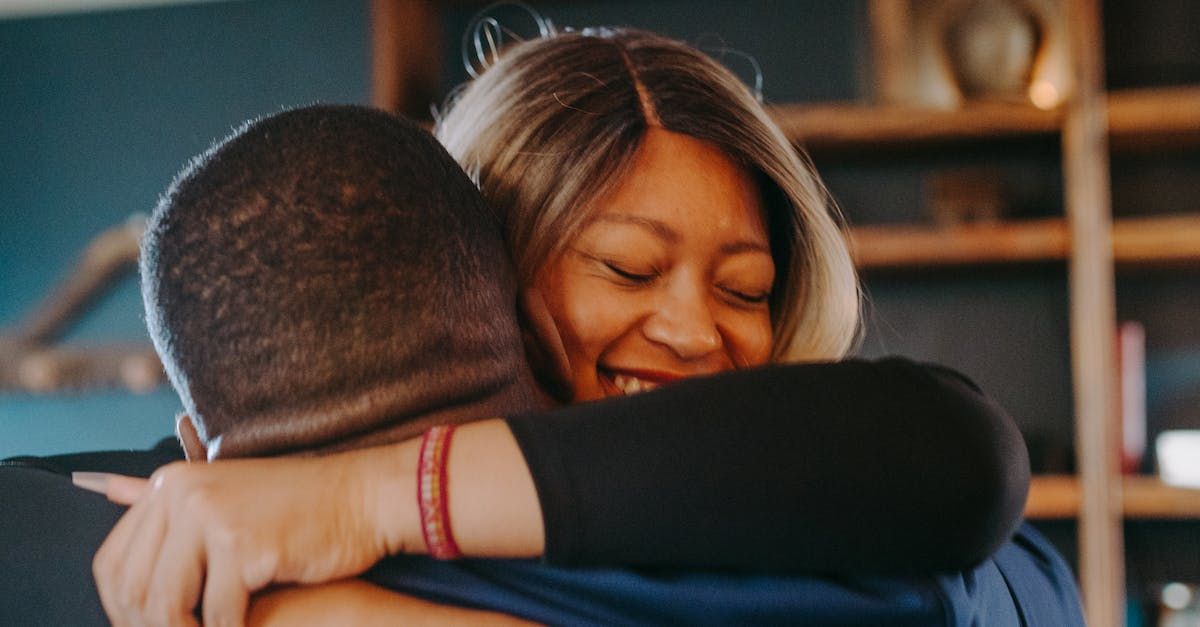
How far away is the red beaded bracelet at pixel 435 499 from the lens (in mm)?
650

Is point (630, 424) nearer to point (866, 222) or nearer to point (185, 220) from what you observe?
point (185, 220)

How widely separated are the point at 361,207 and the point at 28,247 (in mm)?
3366

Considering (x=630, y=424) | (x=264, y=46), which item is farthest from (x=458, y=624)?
(x=264, y=46)

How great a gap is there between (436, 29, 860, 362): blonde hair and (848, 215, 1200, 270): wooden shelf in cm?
158

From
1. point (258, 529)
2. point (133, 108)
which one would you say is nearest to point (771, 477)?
point (258, 529)

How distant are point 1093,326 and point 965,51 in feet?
2.49

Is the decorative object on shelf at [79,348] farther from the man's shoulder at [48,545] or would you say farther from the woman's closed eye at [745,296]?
the man's shoulder at [48,545]

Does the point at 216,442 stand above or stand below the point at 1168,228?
above

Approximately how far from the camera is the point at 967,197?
2.86 metres

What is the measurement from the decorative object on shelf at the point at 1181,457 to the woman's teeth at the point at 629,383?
2.16 metres

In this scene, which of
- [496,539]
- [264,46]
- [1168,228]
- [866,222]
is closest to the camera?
[496,539]

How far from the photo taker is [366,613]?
666 millimetres

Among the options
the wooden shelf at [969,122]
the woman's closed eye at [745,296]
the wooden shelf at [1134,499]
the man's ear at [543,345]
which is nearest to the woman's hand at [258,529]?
the man's ear at [543,345]

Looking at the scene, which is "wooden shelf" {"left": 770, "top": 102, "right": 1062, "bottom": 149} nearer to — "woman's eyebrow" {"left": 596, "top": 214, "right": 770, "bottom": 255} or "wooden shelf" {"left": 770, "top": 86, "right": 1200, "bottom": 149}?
"wooden shelf" {"left": 770, "top": 86, "right": 1200, "bottom": 149}
